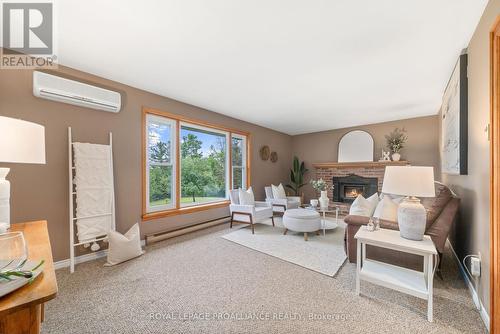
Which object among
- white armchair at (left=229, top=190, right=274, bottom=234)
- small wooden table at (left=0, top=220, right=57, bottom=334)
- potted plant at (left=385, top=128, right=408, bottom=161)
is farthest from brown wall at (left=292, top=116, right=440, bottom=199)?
small wooden table at (left=0, top=220, right=57, bottom=334)

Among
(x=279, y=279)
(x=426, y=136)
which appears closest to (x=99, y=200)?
(x=279, y=279)

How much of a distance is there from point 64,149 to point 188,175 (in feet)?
6.32

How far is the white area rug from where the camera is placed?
103 inches

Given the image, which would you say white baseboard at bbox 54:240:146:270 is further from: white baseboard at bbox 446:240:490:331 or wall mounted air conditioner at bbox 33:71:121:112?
white baseboard at bbox 446:240:490:331

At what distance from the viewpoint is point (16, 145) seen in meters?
1.31

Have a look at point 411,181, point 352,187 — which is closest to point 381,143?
point 352,187

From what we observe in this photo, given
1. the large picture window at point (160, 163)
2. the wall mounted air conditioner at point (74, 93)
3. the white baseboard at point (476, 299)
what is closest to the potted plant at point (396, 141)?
the white baseboard at point (476, 299)

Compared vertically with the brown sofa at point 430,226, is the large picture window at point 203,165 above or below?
above

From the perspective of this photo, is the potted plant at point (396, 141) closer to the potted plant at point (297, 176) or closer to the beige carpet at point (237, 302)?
the potted plant at point (297, 176)

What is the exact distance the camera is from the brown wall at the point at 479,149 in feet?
5.17

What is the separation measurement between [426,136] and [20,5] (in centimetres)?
664

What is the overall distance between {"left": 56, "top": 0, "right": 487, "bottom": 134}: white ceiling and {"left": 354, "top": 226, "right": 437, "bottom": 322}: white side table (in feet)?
6.11

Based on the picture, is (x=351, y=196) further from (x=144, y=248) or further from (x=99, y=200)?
(x=99, y=200)

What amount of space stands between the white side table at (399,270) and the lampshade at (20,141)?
2.60 m
